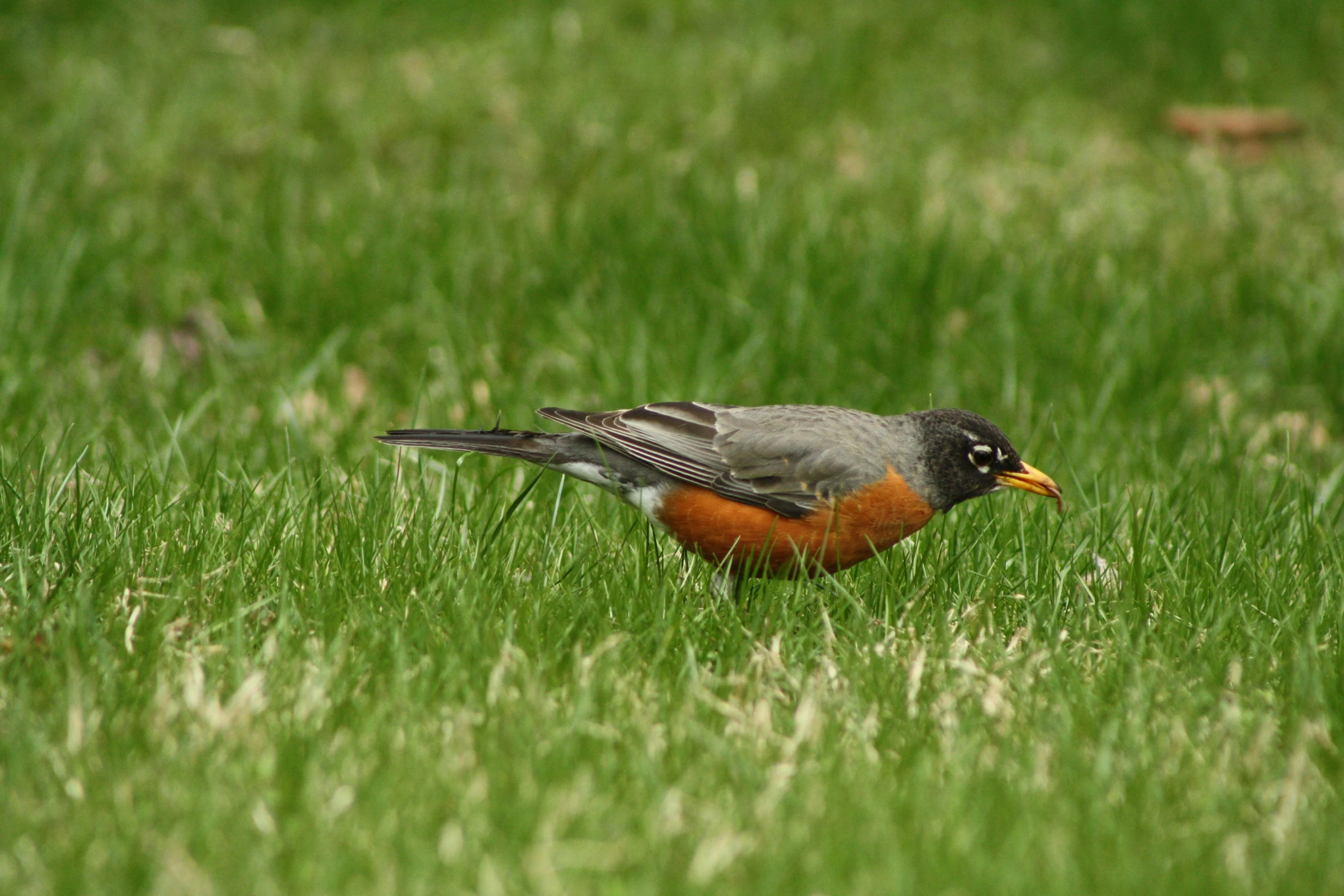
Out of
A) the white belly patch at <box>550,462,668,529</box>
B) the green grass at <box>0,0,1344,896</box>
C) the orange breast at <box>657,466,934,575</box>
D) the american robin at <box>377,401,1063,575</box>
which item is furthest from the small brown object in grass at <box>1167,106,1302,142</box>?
the white belly patch at <box>550,462,668,529</box>

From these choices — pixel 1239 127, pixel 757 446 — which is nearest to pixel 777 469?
pixel 757 446

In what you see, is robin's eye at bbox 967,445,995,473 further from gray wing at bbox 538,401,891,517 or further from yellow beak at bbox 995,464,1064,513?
gray wing at bbox 538,401,891,517

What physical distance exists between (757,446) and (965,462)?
62 cm

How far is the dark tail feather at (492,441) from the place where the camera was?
4.23m

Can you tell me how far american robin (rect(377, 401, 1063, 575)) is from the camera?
4016 mm

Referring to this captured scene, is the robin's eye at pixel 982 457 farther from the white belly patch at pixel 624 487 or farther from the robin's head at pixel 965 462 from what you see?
the white belly patch at pixel 624 487

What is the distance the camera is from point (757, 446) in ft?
13.9

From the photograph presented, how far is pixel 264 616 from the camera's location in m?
3.43

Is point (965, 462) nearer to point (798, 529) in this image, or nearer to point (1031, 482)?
point (1031, 482)

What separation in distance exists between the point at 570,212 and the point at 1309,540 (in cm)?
375

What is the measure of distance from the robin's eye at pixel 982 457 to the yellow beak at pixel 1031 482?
0.18 ft

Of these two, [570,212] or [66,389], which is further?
[570,212]

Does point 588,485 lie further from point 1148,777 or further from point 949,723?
point 1148,777

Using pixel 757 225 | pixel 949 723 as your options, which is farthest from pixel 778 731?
pixel 757 225
